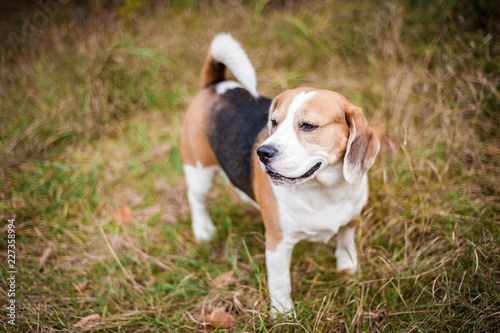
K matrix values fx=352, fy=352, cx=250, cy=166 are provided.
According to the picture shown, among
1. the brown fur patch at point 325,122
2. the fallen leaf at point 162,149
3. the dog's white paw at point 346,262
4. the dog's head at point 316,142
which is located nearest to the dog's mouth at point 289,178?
the dog's head at point 316,142

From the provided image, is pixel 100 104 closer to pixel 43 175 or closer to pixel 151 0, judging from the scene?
pixel 43 175

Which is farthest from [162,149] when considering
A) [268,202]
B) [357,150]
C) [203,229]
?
[357,150]

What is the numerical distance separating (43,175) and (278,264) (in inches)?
113

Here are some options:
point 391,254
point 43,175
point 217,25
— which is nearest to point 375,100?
point 391,254

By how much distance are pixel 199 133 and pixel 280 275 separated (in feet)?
4.20

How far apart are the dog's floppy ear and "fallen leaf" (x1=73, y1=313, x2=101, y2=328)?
2037mm

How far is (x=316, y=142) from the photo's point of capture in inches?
77.7

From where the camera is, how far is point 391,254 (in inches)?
108

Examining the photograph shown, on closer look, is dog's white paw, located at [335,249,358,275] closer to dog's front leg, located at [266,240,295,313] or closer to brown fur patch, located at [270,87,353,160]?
dog's front leg, located at [266,240,295,313]

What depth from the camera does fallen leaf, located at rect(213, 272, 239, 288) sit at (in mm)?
2740

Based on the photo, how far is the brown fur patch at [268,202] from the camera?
2.28m

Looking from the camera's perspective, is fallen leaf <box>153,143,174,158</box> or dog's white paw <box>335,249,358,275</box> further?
fallen leaf <box>153,143,174,158</box>

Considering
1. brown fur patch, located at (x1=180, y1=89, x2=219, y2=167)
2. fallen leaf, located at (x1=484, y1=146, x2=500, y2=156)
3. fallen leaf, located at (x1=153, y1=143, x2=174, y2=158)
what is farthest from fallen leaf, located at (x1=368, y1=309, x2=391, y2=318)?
fallen leaf, located at (x1=153, y1=143, x2=174, y2=158)

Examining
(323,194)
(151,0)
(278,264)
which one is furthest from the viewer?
(151,0)
